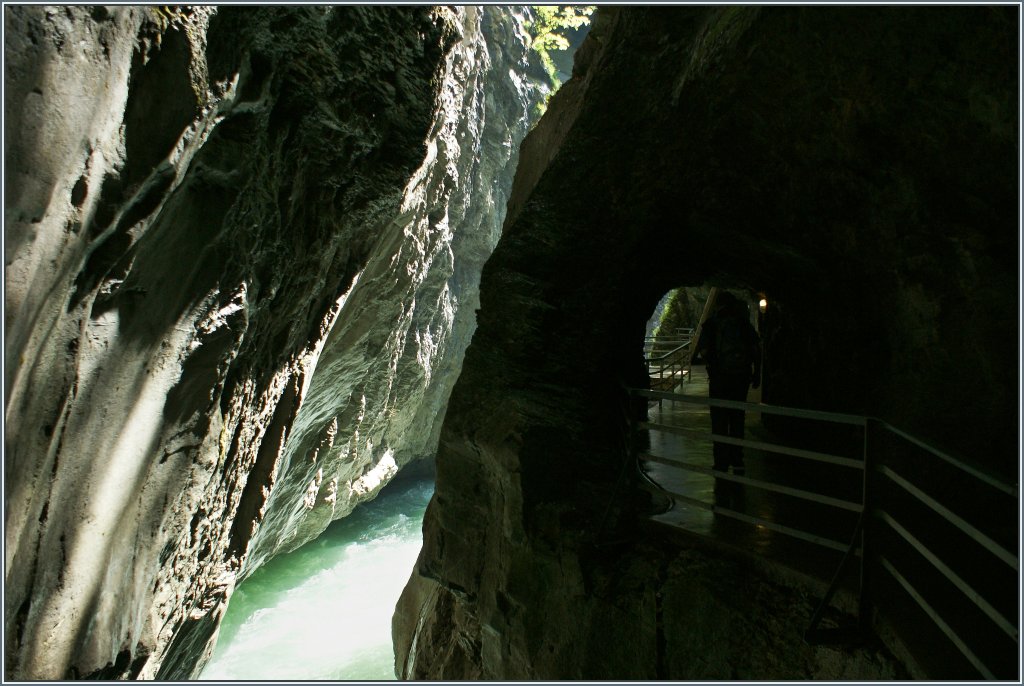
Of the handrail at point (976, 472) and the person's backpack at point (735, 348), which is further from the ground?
the person's backpack at point (735, 348)

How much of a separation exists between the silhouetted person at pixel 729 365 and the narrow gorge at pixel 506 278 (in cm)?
73

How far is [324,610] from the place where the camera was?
12508mm

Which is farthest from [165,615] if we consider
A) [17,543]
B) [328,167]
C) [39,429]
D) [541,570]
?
[328,167]

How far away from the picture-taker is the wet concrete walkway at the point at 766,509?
327 centimetres

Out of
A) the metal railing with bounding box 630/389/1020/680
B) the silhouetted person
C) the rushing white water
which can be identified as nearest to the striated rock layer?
the silhouetted person

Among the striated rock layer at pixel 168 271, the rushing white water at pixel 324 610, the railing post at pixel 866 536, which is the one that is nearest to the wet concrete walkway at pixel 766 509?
the railing post at pixel 866 536

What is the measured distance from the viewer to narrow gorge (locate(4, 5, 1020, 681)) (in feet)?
8.91

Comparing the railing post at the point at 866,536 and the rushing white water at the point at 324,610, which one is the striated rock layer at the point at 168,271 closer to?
the railing post at the point at 866,536

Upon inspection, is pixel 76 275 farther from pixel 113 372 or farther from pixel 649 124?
pixel 649 124

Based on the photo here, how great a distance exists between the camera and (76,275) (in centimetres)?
262

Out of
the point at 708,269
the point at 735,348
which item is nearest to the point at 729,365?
the point at 735,348

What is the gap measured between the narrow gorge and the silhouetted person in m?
0.73

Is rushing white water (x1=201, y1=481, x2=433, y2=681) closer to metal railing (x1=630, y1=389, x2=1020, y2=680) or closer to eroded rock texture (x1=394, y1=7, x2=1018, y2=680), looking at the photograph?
eroded rock texture (x1=394, y1=7, x2=1018, y2=680)

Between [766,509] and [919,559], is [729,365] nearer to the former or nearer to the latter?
[766,509]
